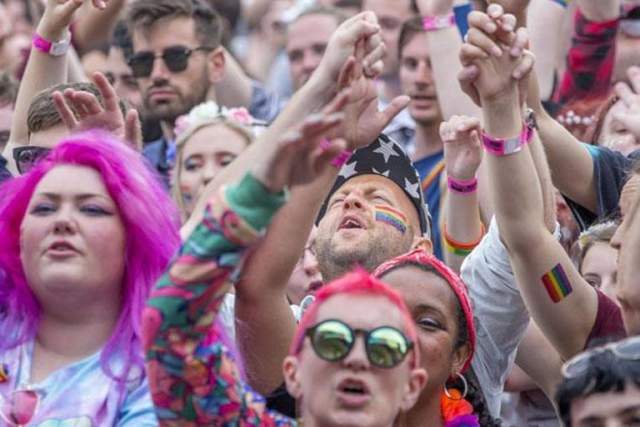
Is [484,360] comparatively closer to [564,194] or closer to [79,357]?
[564,194]

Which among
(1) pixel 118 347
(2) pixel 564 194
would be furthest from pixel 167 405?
(2) pixel 564 194

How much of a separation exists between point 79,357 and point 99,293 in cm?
17

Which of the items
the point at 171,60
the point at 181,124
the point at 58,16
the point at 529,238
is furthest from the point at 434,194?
the point at 529,238

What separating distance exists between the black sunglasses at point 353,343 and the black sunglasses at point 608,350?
1.63 feet

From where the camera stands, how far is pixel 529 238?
476 cm

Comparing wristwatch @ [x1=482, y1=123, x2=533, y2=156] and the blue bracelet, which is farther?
the blue bracelet

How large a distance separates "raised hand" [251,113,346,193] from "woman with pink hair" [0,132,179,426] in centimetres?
93

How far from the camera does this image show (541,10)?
7.00m

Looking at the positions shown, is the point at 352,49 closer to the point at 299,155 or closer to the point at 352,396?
the point at 299,155

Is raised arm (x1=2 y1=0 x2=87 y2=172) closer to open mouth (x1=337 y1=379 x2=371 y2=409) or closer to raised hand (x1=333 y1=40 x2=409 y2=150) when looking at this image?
raised hand (x1=333 y1=40 x2=409 y2=150)

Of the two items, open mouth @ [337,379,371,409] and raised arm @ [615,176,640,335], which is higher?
open mouth @ [337,379,371,409]

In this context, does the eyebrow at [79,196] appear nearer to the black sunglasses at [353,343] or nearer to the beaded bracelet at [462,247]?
the black sunglasses at [353,343]

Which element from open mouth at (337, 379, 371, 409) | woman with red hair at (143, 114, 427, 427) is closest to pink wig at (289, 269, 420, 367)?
woman with red hair at (143, 114, 427, 427)

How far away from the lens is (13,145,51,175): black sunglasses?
18.4 ft
